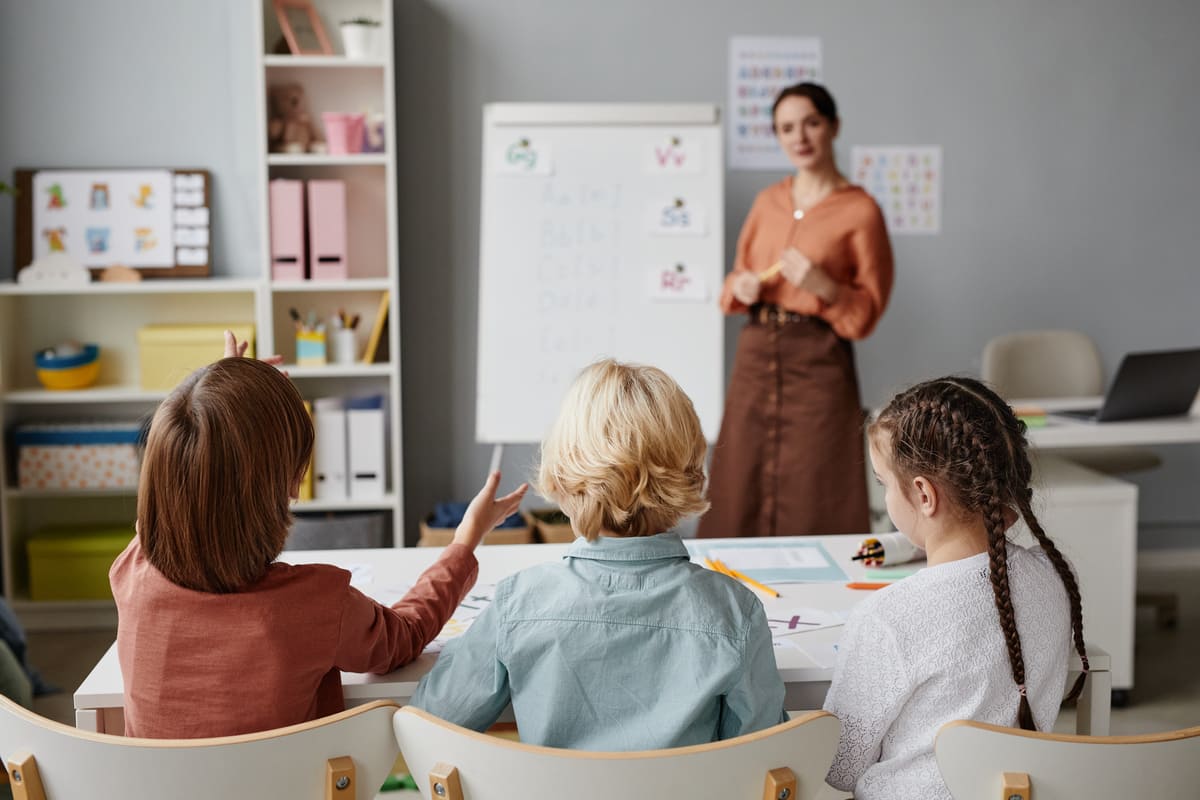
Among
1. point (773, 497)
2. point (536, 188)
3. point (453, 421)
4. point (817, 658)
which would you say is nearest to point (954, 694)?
point (817, 658)

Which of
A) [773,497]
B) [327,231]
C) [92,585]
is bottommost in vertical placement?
[92,585]

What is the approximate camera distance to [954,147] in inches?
161

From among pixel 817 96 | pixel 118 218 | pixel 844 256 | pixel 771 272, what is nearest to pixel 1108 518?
pixel 844 256

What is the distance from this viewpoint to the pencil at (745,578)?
1.75 metres

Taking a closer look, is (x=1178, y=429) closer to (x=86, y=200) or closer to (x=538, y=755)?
(x=538, y=755)

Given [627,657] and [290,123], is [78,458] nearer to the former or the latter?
[290,123]

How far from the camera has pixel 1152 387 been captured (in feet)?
10.1

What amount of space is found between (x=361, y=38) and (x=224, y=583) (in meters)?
2.70

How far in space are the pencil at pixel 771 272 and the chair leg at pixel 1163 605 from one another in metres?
1.55

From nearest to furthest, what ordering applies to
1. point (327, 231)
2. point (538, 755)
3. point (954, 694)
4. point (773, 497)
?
point (538, 755) → point (954, 694) → point (773, 497) → point (327, 231)

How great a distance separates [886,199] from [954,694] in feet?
9.76

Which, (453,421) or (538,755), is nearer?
(538,755)

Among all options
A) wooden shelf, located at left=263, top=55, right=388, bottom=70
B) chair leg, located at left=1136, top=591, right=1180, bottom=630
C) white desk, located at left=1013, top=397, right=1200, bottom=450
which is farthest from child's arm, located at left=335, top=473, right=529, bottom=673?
chair leg, located at left=1136, top=591, right=1180, bottom=630

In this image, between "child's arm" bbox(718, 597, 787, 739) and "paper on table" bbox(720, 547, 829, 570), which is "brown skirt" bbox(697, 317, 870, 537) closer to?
"paper on table" bbox(720, 547, 829, 570)
